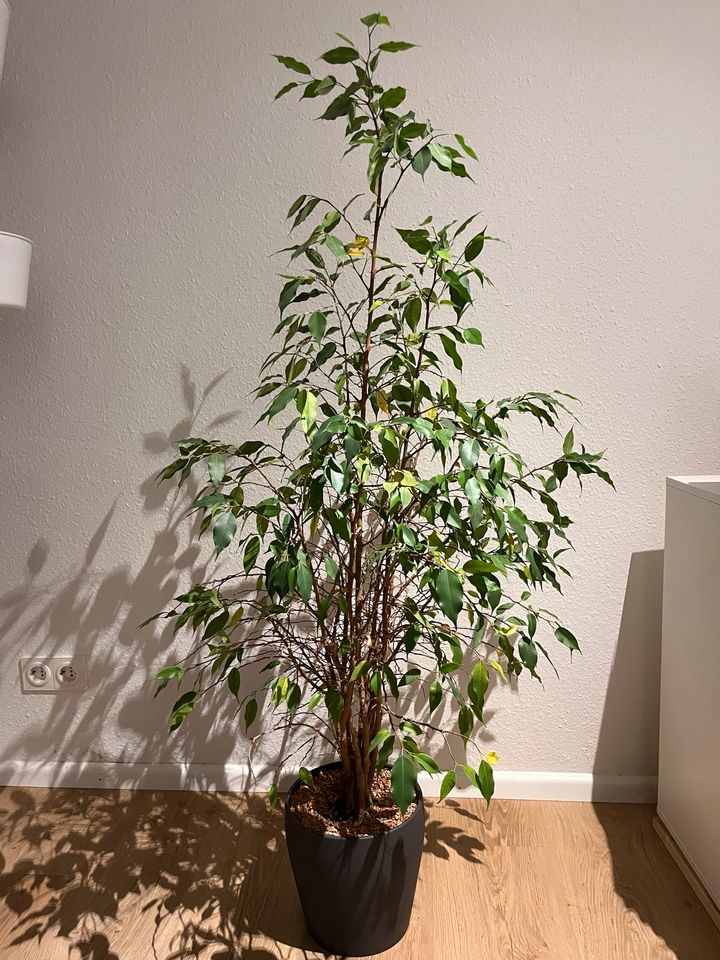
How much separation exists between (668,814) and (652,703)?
0.23m

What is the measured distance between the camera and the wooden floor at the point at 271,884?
1.36m

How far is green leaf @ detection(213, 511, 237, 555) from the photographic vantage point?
45.2 inches

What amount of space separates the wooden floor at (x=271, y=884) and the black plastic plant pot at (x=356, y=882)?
0.17 ft

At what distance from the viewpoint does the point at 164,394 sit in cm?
173

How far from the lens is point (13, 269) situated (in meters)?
1.50

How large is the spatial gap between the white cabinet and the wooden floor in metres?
0.11

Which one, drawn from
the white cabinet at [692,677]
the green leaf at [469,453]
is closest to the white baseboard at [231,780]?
the white cabinet at [692,677]

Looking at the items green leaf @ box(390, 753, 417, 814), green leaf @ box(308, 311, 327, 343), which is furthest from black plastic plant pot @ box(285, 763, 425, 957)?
green leaf @ box(308, 311, 327, 343)

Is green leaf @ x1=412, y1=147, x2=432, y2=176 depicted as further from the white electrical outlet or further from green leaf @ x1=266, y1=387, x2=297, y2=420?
the white electrical outlet

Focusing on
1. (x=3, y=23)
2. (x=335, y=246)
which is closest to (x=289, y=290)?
(x=335, y=246)

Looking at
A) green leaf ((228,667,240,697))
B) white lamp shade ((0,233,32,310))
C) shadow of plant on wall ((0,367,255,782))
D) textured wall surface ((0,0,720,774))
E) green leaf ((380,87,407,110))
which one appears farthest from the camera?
shadow of plant on wall ((0,367,255,782))

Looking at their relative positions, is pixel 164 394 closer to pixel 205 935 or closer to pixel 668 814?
pixel 205 935

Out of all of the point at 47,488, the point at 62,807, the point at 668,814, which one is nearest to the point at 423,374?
the point at 47,488

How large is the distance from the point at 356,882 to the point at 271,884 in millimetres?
292
